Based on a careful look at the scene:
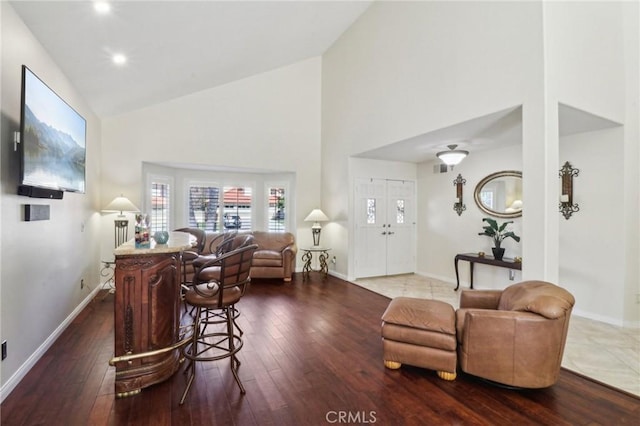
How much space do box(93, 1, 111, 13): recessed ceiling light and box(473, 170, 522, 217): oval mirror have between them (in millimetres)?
5475

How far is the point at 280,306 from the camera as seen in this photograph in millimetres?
4293

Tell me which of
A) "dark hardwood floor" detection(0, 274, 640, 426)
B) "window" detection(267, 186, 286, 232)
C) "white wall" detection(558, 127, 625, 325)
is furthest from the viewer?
"window" detection(267, 186, 286, 232)

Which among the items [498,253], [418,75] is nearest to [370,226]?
[498,253]

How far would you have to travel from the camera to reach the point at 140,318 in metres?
2.24

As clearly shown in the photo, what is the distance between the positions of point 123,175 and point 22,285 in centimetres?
332

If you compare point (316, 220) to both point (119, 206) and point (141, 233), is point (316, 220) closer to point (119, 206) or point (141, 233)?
point (119, 206)

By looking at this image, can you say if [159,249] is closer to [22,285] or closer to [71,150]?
[22,285]

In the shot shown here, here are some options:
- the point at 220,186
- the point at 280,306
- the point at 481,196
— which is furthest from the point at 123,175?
the point at 481,196

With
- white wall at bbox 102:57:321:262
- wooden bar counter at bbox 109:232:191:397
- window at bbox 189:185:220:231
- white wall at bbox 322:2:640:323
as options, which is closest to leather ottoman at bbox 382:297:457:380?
white wall at bbox 322:2:640:323

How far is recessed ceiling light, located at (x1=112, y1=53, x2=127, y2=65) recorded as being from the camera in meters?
3.22

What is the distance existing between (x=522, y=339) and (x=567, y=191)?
290cm

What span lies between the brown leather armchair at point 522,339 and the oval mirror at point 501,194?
273 centimetres

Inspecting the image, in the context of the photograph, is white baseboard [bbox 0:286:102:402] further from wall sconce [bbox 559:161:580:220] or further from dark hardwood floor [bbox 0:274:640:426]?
wall sconce [bbox 559:161:580:220]

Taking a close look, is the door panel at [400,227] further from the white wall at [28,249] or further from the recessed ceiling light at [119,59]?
the white wall at [28,249]
